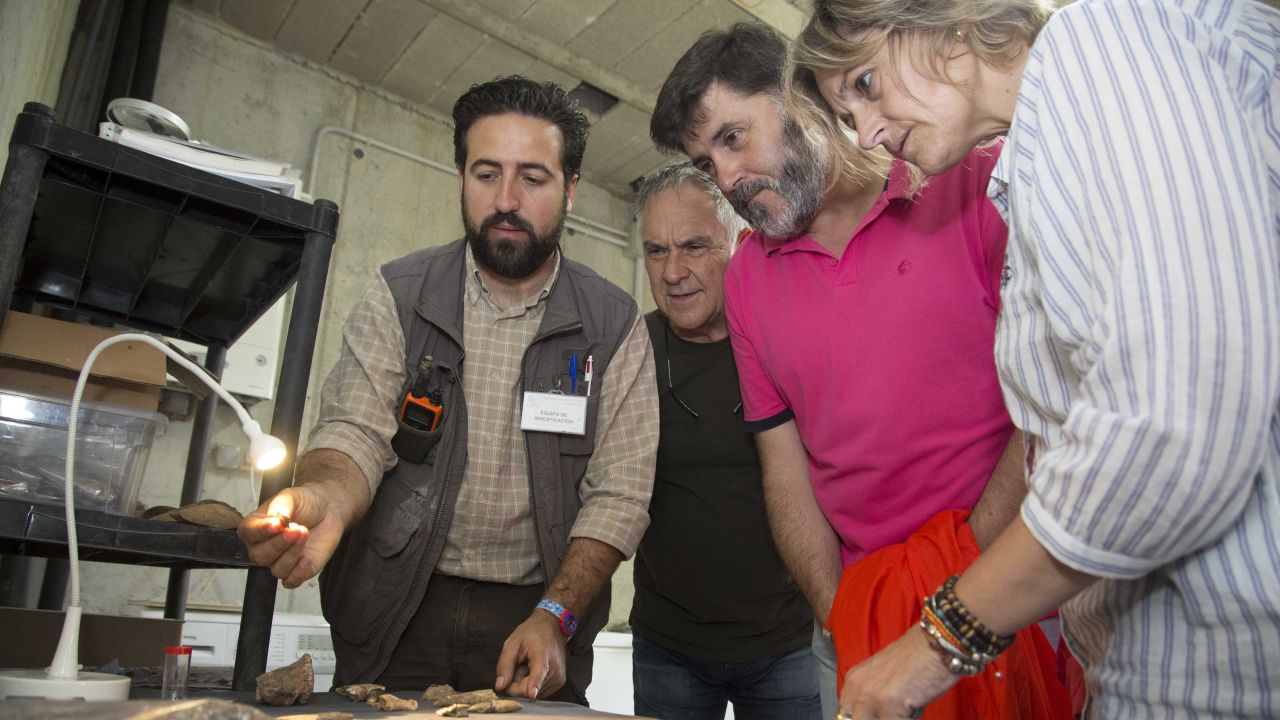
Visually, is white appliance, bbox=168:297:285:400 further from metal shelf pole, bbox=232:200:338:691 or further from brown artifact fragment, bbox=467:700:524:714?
brown artifact fragment, bbox=467:700:524:714

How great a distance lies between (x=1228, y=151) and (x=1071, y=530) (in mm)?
308

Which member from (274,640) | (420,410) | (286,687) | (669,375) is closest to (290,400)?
(420,410)

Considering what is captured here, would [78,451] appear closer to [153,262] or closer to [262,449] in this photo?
[262,449]

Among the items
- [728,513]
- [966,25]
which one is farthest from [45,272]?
[966,25]

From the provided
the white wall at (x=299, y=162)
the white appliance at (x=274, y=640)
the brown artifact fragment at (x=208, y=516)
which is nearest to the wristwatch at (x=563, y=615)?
the brown artifact fragment at (x=208, y=516)

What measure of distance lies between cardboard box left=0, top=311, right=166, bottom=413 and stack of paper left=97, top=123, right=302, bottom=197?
0.99 feet

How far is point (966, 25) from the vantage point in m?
1.07

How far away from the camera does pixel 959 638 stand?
80 cm

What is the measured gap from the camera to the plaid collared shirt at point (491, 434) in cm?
169

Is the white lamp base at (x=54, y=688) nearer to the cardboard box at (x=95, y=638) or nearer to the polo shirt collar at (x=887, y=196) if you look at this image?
the cardboard box at (x=95, y=638)

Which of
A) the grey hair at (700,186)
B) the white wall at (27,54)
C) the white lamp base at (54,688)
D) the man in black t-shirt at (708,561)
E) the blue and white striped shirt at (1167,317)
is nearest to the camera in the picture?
the blue and white striped shirt at (1167,317)

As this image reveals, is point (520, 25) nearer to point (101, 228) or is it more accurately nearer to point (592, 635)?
point (101, 228)

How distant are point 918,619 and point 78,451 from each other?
119 centimetres

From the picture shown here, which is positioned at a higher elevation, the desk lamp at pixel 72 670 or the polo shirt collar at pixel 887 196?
the polo shirt collar at pixel 887 196
